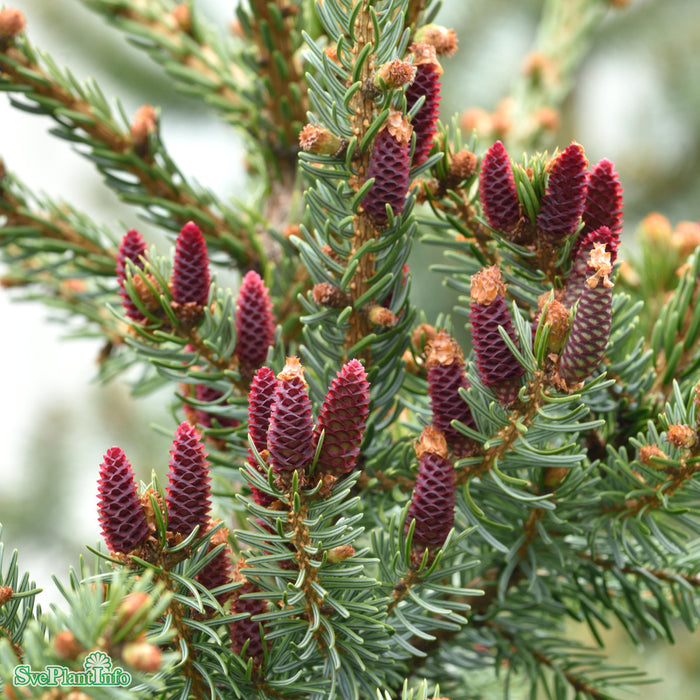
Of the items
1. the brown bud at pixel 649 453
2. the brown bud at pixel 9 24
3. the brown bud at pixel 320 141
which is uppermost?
the brown bud at pixel 9 24

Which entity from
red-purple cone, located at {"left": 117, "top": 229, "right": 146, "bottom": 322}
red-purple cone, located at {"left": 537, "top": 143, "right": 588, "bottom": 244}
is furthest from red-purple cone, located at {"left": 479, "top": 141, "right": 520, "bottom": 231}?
red-purple cone, located at {"left": 117, "top": 229, "right": 146, "bottom": 322}

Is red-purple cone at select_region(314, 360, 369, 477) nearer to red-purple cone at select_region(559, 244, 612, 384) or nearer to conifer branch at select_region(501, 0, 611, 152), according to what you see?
red-purple cone at select_region(559, 244, 612, 384)

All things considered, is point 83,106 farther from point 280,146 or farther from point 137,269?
point 137,269

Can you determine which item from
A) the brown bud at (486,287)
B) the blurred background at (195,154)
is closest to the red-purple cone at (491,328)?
the brown bud at (486,287)

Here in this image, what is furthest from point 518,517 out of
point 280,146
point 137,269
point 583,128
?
point 583,128

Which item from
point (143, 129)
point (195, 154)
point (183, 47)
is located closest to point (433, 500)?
point (143, 129)

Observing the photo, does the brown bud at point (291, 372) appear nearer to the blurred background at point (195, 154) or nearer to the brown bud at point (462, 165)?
the brown bud at point (462, 165)

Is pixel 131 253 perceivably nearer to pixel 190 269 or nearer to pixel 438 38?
pixel 190 269
